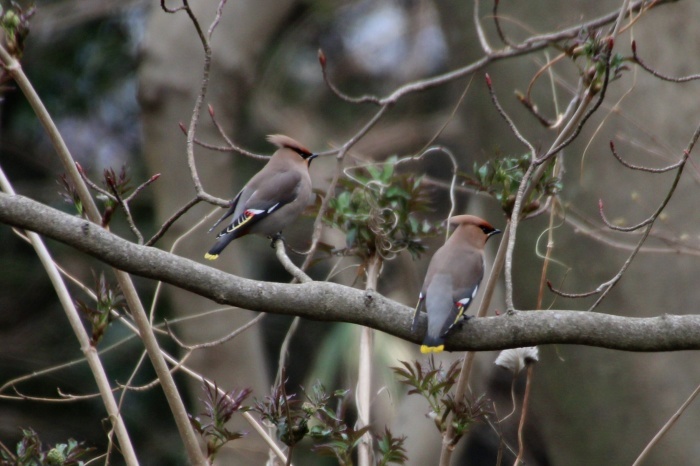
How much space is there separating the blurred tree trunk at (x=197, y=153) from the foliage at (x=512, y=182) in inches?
189

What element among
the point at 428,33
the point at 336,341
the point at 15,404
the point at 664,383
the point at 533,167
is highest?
the point at 533,167

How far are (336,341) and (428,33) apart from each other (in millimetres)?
4792

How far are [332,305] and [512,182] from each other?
877mm

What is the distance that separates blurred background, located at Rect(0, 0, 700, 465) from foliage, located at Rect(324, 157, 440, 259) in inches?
10.9

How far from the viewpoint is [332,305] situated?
273cm

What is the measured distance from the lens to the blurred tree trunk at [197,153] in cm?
803

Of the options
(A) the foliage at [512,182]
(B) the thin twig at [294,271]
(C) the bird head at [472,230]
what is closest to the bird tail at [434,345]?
(B) the thin twig at [294,271]

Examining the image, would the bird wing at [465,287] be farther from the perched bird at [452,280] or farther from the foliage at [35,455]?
the foliage at [35,455]

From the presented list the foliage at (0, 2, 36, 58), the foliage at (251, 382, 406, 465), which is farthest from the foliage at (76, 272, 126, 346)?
the foliage at (0, 2, 36, 58)

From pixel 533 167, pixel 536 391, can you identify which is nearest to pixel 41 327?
pixel 536 391

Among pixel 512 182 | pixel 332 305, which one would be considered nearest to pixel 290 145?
pixel 512 182

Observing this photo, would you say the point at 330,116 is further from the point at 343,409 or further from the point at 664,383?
the point at 343,409

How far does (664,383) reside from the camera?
21.9 feet

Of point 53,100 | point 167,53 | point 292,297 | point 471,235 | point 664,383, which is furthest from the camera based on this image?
point 53,100
